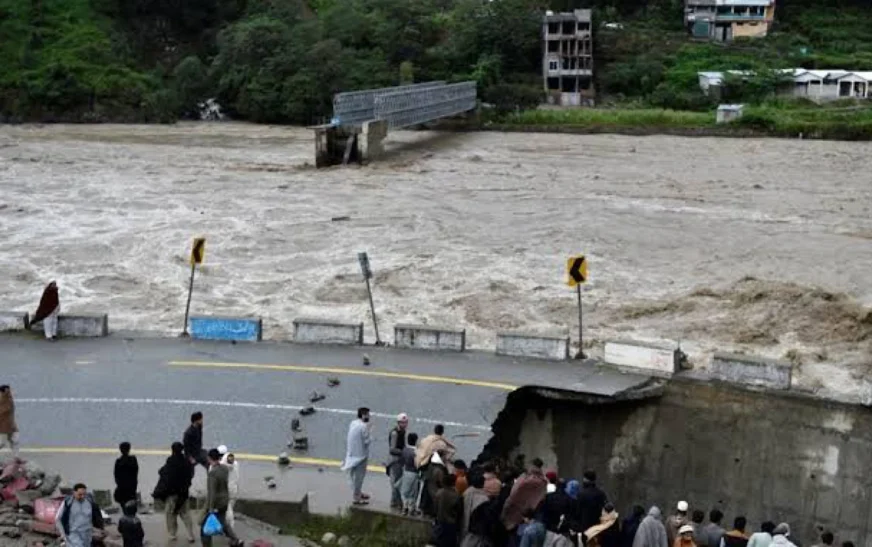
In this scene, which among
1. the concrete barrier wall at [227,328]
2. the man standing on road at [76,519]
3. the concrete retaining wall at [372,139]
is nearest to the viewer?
the man standing on road at [76,519]

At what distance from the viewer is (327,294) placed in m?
31.6

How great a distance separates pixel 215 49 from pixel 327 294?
6650 cm

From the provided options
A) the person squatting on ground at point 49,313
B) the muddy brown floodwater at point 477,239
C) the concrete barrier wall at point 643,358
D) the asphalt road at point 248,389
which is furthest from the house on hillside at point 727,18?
the person squatting on ground at point 49,313

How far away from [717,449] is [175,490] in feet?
27.2

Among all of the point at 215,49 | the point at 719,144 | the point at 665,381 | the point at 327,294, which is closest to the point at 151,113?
the point at 215,49

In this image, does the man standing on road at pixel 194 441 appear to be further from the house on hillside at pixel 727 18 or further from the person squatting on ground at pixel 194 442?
the house on hillside at pixel 727 18

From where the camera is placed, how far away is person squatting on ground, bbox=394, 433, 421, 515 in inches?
→ 511

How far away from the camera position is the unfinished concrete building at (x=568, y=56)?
3403 inches

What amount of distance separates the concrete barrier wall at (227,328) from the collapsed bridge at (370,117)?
1474 inches

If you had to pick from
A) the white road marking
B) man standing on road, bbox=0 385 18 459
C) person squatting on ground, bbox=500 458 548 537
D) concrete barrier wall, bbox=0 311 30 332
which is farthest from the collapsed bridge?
person squatting on ground, bbox=500 458 548 537

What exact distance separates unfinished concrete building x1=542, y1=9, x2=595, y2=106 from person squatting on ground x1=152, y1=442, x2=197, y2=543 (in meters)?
75.7

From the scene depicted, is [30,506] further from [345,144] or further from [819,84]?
[819,84]

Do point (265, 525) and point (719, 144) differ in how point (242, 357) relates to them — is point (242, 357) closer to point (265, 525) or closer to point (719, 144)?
point (265, 525)

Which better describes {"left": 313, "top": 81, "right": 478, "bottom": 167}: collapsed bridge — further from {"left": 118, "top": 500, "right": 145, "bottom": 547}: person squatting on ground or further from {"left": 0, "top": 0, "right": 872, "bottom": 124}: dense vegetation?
{"left": 118, "top": 500, "right": 145, "bottom": 547}: person squatting on ground
